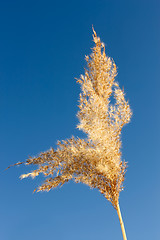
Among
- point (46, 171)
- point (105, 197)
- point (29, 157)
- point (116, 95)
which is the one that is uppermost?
point (116, 95)

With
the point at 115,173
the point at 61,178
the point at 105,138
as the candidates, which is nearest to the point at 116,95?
the point at 105,138

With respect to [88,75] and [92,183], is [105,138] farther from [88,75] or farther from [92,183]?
[88,75]

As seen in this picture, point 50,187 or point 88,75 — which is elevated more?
point 88,75

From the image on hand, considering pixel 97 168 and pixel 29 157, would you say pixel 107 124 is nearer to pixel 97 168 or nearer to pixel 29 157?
pixel 97 168

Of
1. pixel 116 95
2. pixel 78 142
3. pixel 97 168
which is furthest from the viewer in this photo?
pixel 116 95

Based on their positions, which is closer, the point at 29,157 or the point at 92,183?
the point at 92,183

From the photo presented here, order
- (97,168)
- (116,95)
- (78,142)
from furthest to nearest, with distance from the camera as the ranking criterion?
1. (116,95)
2. (78,142)
3. (97,168)

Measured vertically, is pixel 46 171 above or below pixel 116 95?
A: below

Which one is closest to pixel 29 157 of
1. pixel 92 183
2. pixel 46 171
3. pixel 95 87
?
pixel 46 171

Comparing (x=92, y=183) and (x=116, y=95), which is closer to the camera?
(x=92, y=183)
